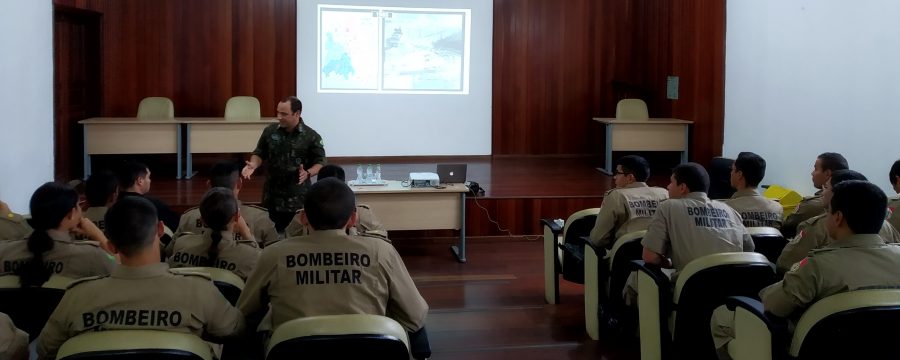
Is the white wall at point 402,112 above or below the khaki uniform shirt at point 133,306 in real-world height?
above

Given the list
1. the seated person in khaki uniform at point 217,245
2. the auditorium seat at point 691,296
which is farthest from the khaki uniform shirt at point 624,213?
the seated person in khaki uniform at point 217,245

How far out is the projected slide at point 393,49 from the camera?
32.9ft

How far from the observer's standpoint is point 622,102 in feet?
32.4

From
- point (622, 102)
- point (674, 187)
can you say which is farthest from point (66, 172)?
point (674, 187)

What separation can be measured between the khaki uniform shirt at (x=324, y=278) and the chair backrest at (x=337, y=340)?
0.90 ft

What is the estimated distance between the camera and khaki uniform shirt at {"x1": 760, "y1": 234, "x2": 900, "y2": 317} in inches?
98.9

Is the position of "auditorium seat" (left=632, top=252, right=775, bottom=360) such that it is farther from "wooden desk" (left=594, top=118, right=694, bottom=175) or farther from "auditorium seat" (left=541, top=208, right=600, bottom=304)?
"wooden desk" (left=594, top=118, right=694, bottom=175)

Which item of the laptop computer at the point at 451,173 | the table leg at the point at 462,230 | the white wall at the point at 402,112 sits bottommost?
the table leg at the point at 462,230

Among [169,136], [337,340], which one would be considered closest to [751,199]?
[337,340]

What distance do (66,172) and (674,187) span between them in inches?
266

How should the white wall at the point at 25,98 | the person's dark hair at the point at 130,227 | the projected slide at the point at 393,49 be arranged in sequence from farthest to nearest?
the projected slide at the point at 393,49, the white wall at the point at 25,98, the person's dark hair at the point at 130,227

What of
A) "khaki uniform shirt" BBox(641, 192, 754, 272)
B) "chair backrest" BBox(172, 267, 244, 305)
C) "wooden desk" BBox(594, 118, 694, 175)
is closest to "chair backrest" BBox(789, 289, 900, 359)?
"khaki uniform shirt" BBox(641, 192, 754, 272)

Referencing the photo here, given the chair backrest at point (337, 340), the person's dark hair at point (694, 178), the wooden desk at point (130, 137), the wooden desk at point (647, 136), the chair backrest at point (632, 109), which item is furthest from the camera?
the chair backrest at point (632, 109)

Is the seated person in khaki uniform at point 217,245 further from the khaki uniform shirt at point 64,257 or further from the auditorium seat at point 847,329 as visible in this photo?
the auditorium seat at point 847,329
